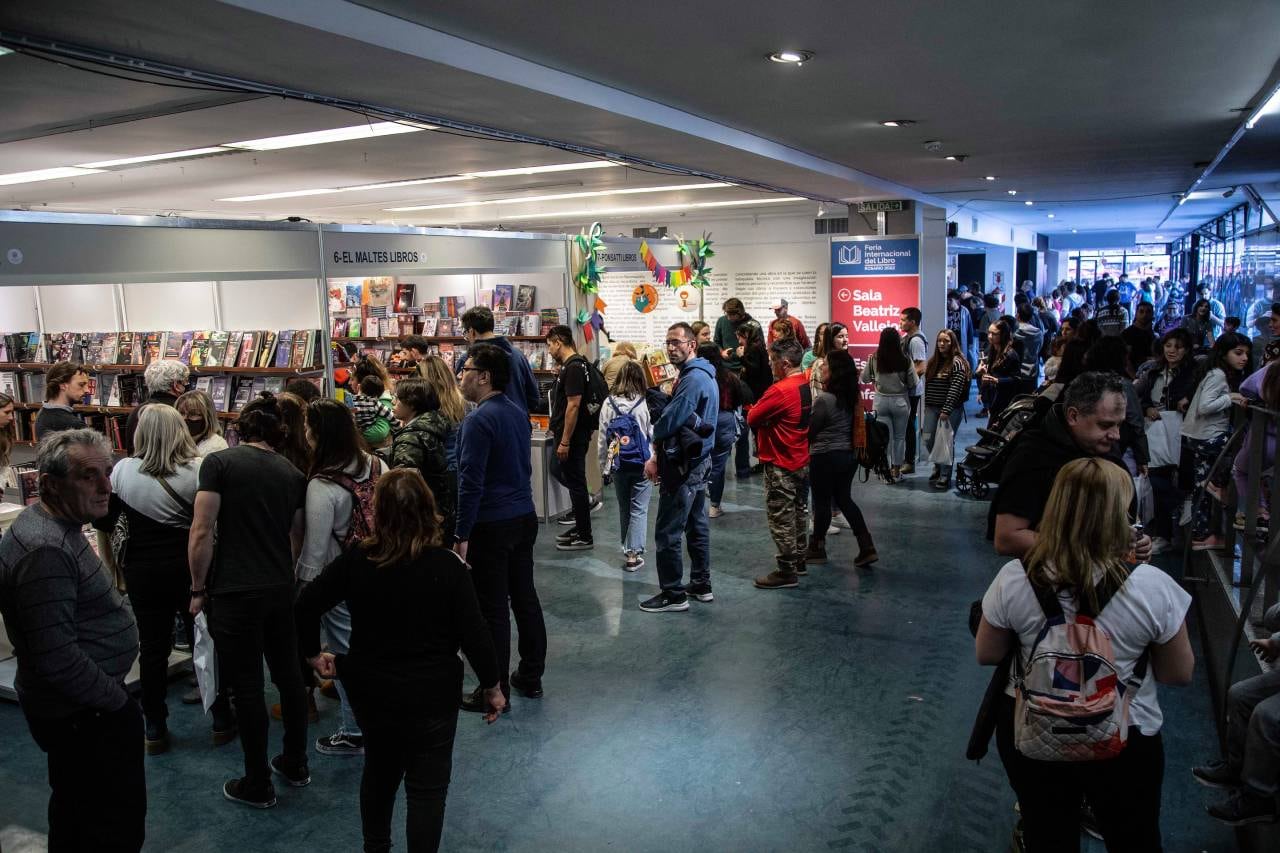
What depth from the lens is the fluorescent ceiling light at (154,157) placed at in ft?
24.6

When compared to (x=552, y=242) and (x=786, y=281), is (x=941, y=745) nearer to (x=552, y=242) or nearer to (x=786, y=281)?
(x=552, y=242)

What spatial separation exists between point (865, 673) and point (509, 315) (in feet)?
16.6

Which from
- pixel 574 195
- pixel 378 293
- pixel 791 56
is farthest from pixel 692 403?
pixel 574 195

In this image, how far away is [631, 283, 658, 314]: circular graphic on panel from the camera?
34.6 ft

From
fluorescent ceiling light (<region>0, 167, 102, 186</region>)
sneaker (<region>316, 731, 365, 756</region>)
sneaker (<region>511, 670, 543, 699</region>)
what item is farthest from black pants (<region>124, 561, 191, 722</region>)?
fluorescent ceiling light (<region>0, 167, 102, 186</region>)

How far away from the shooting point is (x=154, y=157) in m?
7.79

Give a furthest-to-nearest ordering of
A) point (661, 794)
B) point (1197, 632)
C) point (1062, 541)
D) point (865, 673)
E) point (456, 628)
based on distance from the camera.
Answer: point (1197, 632) → point (865, 673) → point (661, 794) → point (456, 628) → point (1062, 541)

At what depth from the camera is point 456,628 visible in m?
2.65

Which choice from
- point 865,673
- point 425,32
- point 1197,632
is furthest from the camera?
point 1197,632

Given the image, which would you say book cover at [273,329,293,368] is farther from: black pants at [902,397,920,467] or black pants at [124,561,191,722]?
black pants at [902,397,920,467]

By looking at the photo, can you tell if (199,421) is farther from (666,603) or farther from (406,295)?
(406,295)

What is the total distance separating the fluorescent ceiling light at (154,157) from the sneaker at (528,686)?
5244mm

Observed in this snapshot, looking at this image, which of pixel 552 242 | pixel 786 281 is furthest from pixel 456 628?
pixel 786 281

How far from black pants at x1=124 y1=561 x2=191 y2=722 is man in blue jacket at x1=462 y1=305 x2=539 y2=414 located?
2.34 metres
